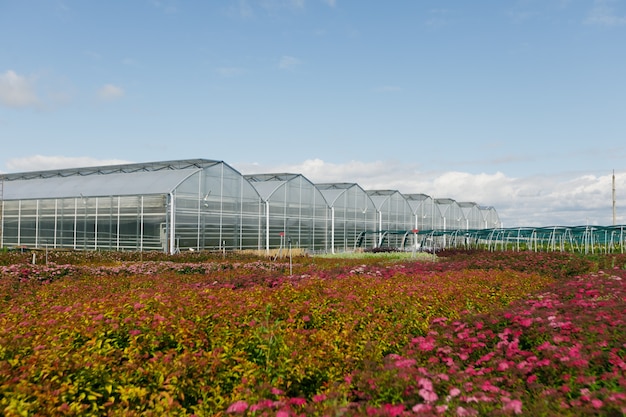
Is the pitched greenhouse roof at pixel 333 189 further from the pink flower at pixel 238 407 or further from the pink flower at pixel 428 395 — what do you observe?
the pink flower at pixel 238 407

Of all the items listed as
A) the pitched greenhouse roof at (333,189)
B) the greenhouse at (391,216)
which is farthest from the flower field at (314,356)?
the greenhouse at (391,216)

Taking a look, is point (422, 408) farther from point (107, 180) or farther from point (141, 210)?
point (107, 180)

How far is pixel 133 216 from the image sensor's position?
29641 millimetres

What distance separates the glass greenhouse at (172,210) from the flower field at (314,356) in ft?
52.2

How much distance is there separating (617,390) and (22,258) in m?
20.8

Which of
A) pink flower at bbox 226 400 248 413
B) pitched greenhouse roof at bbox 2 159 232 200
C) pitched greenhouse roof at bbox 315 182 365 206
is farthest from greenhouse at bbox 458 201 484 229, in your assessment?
pink flower at bbox 226 400 248 413

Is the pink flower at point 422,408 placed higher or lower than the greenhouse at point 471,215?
lower

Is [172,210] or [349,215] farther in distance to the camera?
[349,215]

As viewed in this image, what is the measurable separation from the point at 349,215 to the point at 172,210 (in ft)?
66.1

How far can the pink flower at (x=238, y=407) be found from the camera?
4957 millimetres

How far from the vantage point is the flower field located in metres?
5.02

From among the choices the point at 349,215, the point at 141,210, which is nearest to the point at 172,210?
the point at 141,210

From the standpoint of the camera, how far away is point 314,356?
20.8 ft

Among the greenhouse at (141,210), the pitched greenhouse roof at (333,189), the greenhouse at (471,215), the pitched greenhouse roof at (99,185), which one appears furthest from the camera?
the greenhouse at (471,215)
